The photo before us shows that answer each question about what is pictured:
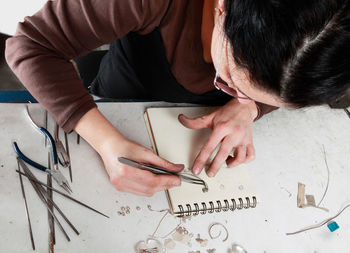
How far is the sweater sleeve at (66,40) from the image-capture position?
623 mm

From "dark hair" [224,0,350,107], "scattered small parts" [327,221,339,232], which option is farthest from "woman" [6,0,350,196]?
"scattered small parts" [327,221,339,232]

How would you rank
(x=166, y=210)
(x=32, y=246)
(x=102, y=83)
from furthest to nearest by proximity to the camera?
(x=102, y=83)
(x=166, y=210)
(x=32, y=246)

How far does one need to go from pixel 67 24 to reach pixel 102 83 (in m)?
0.38

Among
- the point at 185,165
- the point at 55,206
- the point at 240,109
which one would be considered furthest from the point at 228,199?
the point at 55,206

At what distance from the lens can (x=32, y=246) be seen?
0.58m

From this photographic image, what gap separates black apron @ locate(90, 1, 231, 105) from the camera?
2.65ft

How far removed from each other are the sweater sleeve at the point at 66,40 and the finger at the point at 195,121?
0.22m

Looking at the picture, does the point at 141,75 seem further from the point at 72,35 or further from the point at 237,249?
the point at 237,249

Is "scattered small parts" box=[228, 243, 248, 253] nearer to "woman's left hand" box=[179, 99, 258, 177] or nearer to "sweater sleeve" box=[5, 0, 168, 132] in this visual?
"woman's left hand" box=[179, 99, 258, 177]

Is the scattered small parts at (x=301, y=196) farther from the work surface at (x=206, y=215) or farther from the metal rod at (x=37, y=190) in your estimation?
the metal rod at (x=37, y=190)

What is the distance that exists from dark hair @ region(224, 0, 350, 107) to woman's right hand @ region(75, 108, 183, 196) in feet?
0.98

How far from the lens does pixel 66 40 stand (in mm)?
650

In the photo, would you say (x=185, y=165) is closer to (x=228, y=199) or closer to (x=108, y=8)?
(x=228, y=199)

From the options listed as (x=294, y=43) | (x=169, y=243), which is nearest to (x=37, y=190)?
(x=169, y=243)
